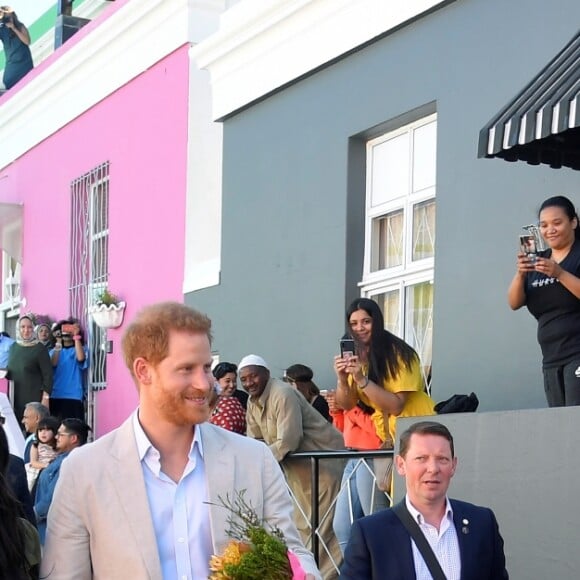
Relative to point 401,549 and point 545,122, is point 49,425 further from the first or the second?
point 401,549

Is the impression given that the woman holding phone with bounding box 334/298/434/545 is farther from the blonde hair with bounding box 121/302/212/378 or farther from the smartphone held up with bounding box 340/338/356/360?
the blonde hair with bounding box 121/302/212/378

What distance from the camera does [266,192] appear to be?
12367 mm

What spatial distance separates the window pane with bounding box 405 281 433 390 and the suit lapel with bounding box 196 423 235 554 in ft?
19.7

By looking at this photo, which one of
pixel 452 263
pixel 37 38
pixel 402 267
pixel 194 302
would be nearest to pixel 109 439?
pixel 452 263

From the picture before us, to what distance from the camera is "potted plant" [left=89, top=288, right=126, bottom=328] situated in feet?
48.8

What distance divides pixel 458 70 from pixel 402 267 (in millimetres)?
1674

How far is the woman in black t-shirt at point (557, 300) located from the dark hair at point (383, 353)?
87 cm

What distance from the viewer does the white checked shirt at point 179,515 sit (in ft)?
13.3

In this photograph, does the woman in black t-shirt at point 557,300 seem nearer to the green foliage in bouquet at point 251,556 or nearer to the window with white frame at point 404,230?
the window with white frame at point 404,230

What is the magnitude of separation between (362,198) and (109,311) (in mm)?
4627

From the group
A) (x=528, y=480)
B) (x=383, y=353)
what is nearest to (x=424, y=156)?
(x=383, y=353)

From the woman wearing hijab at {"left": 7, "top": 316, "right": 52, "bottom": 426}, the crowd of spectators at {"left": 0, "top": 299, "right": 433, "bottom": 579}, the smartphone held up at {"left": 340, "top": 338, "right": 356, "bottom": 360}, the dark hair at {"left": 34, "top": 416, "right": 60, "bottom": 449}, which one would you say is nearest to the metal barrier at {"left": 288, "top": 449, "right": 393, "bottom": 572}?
the crowd of spectators at {"left": 0, "top": 299, "right": 433, "bottom": 579}

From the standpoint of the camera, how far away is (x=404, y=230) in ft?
35.0

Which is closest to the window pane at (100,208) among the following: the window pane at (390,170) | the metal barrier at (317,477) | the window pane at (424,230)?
the window pane at (390,170)
